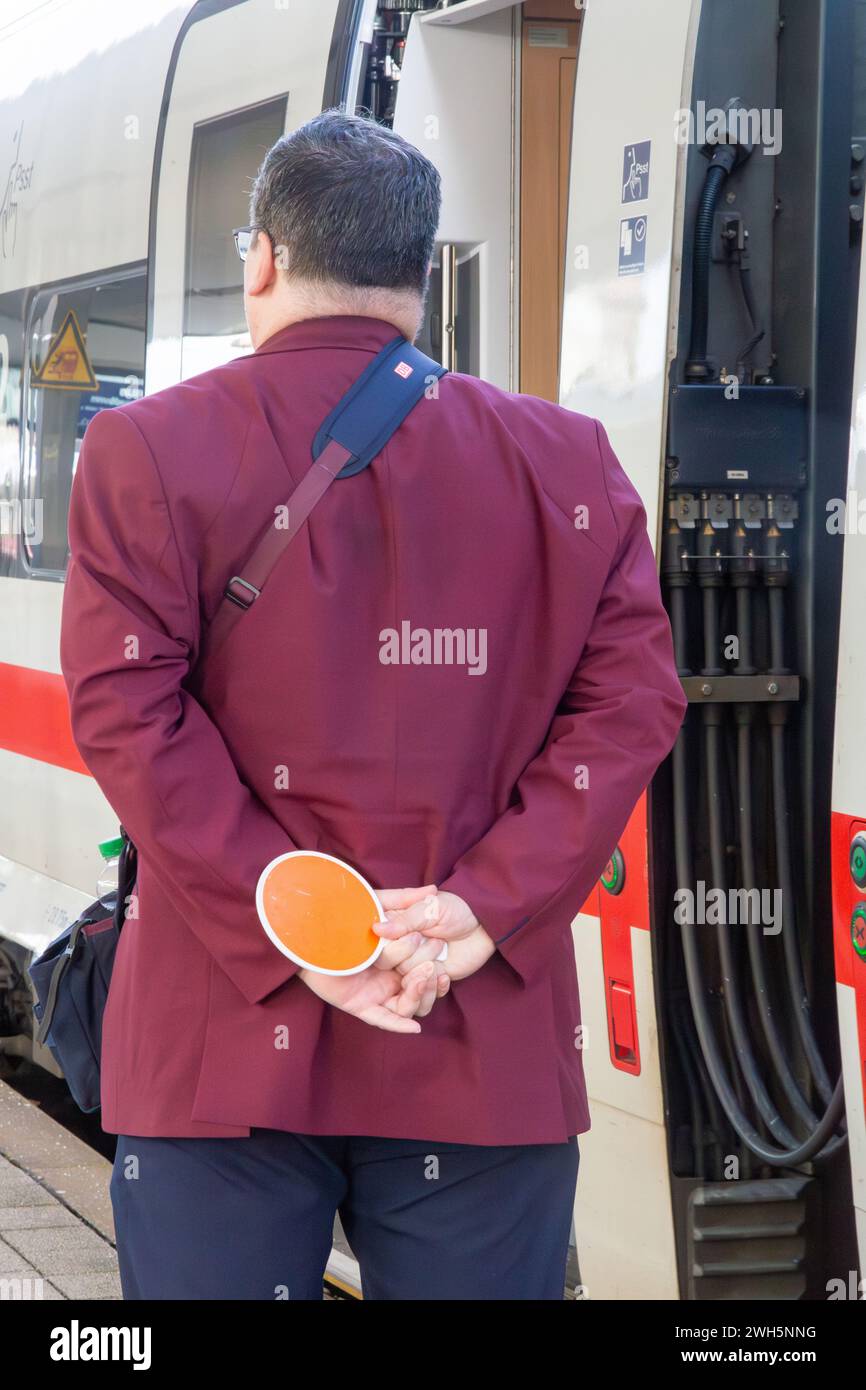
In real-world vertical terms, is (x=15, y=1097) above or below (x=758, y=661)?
below

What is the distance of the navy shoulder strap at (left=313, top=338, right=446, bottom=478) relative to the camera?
1.98m

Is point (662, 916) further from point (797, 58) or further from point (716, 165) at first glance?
point (797, 58)

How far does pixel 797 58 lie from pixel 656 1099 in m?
1.87

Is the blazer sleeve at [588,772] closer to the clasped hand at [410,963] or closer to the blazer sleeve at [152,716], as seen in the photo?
the clasped hand at [410,963]

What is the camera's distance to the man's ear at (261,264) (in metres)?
2.07

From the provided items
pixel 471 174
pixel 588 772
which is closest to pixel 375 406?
pixel 588 772

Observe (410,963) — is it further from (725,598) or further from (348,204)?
(725,598)

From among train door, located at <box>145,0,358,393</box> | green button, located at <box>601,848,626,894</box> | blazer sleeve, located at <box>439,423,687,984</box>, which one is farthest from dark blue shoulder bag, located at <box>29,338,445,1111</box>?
train door, located at <box>145,0,358,393</box>

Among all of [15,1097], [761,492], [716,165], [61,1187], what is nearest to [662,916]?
[761,492]

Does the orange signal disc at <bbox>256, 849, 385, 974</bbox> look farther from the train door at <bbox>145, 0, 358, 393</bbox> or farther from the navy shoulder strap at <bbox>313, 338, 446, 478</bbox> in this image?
the train door at <bbox>145, 0, 358, 393</bbox>

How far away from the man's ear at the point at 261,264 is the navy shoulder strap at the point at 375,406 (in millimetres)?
164

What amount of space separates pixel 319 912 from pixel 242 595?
36 centimetres

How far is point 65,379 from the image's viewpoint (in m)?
5.32

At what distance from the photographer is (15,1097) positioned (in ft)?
18.4
